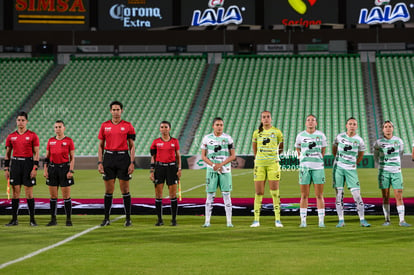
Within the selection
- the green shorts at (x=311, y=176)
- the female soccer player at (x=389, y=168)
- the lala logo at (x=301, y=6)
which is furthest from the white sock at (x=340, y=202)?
the lala logo at (x=301, y=6)

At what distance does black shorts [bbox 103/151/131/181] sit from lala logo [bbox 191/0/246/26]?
28.3 metres

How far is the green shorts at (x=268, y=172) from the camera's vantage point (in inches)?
419

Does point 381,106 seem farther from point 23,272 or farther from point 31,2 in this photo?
point 23,272

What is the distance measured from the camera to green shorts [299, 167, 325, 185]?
1058cm

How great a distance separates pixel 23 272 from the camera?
6.84 m

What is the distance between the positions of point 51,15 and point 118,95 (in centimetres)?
688

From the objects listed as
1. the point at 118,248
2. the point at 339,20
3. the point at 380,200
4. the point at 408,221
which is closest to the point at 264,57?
the point at 339,20

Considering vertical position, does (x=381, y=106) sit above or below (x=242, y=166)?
above

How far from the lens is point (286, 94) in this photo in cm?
3756

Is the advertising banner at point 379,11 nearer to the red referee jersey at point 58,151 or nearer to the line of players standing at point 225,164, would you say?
the line of players standing at point 225,164

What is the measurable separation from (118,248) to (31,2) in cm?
3355

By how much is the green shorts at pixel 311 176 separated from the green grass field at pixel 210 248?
0.81 m

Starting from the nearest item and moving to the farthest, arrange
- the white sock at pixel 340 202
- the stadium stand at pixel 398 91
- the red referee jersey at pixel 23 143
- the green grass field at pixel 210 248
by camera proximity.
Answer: the green grass field at pixel 210 248
the white sock at pixel 340 202
the red referee jersey at pixel 23 143
the stadium stand at pixel 398 91

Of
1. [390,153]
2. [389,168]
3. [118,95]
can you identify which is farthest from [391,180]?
[118,95]
